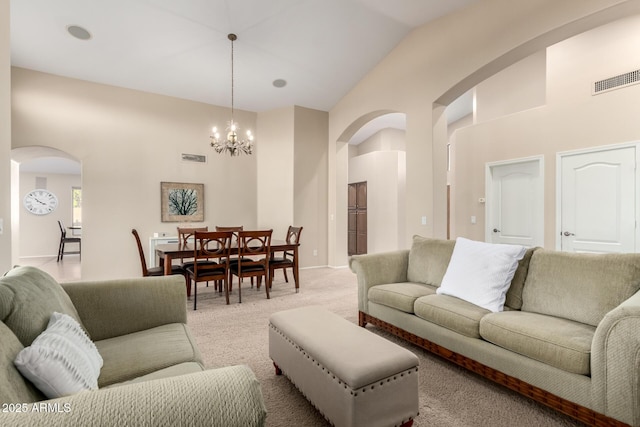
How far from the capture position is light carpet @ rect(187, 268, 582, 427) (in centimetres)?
172

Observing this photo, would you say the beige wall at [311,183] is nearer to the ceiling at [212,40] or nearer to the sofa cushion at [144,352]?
the ceiling at [212,40]

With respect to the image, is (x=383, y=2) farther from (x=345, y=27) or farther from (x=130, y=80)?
(x=130, y=80)

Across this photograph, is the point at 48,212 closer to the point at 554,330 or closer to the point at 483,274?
the point at 483,274

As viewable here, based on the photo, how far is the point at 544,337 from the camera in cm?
173

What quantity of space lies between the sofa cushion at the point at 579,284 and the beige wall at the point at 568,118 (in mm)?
2713

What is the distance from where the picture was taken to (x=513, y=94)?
16.8ft

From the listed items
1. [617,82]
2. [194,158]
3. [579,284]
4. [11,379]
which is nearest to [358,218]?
[194,158]

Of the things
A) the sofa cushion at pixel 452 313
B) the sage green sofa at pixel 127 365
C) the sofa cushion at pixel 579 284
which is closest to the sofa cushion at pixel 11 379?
the sage green sofa at pixel 127 365

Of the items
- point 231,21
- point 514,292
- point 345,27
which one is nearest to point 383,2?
point 345,27

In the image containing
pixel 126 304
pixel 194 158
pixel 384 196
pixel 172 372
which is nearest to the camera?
pixel 172 372

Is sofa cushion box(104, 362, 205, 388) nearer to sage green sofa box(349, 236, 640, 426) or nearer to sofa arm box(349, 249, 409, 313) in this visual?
sage green sofa box(349, 236, 640, 426)

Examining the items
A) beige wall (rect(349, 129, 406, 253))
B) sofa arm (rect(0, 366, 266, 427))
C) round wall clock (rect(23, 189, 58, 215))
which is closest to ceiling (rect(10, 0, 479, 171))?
beige wall (rect(349, 129, 406, 253))

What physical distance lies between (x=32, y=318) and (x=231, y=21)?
13.3 feet

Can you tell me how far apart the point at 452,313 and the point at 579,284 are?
31.0 inches
